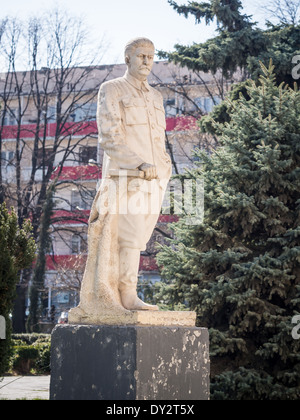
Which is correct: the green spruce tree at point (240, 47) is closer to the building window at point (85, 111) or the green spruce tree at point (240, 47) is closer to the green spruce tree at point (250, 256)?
the green spruce tree at point (250, 256)

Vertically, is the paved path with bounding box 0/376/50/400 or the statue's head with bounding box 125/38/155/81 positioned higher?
the statue's head with bounding box 125/38/155/81

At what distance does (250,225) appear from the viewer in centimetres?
1110

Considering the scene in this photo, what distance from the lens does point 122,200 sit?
5.60 m

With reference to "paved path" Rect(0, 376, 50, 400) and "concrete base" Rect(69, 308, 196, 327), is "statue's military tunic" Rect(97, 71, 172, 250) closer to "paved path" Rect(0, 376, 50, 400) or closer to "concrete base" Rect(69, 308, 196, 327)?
"concrete base" Rect(69, 308, 196, 327)

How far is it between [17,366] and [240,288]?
972 cm

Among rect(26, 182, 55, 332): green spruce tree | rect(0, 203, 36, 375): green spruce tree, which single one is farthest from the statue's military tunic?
rect(26, 182, 55, 332): green spruce tree

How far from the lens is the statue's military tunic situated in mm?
5594

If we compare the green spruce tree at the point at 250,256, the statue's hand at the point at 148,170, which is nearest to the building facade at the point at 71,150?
the green spruce tree at the point at 250,256

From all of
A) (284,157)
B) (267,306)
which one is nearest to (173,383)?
(267,306)

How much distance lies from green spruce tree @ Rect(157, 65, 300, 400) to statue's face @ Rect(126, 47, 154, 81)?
5.17 meters

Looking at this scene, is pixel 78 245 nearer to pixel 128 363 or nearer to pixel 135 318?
pixel 135 318

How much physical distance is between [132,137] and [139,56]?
2.37 feet

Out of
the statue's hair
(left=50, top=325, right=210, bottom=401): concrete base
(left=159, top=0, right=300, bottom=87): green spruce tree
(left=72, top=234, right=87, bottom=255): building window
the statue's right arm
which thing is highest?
(left=159, top=0, right=300, bottom=87): green spruce tree

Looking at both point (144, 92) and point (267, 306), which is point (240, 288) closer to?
point (267, 306)
